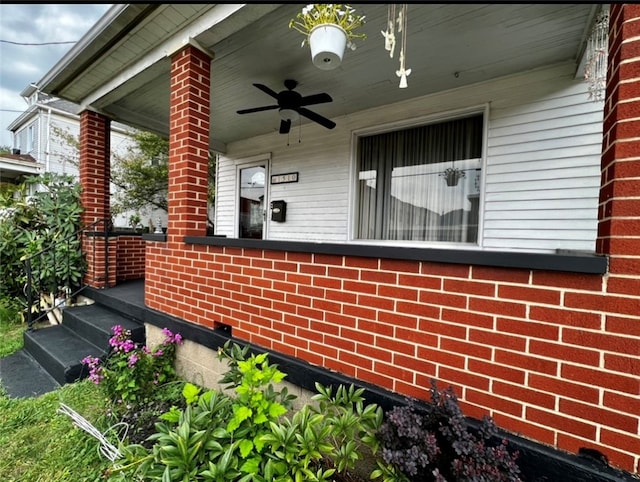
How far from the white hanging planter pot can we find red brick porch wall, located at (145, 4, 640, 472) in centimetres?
133

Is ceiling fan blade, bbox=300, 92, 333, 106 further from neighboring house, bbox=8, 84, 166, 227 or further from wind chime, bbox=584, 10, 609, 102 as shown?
neighboring house, bbox=8, 84, 166, 227

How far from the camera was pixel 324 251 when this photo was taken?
182 cm

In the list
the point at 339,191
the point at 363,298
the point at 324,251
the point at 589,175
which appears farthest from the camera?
the point at 339,191

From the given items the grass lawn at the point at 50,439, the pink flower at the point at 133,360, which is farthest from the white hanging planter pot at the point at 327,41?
the grass lawn at the point at 50,439

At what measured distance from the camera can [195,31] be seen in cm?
257

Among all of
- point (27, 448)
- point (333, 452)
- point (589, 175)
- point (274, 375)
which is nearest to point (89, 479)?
point (27, 448)

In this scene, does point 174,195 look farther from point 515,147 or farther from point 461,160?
point 515,147

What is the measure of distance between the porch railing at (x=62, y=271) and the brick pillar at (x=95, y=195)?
0.01 meters

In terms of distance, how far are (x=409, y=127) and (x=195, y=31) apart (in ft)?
8.18

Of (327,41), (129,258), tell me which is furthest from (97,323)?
(327,41)

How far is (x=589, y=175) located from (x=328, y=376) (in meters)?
2.87

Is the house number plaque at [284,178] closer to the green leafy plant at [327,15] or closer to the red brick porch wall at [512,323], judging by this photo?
the green leafy plant at [327,15]

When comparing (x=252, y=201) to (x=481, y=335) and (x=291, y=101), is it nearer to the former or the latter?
(x=291, y=101)

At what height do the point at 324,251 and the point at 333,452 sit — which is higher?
the point at 324,251
